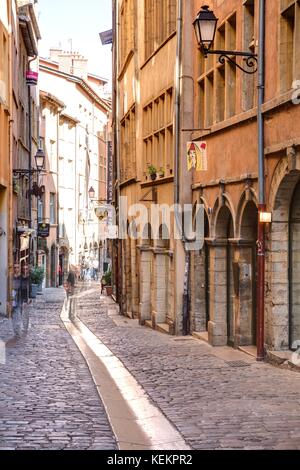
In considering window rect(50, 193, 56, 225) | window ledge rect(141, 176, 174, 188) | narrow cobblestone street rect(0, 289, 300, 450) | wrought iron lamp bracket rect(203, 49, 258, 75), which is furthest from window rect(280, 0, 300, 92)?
window rect(50, 193, 56, 225)

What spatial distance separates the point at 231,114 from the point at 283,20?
11.5ft

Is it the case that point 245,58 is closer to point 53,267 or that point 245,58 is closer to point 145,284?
point 145,284

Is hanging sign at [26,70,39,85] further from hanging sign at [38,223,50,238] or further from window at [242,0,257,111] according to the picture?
window at [242,0,257,111]

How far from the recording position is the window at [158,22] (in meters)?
22.0

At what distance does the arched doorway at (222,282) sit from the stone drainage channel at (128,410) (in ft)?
6.85

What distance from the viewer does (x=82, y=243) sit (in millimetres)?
67125

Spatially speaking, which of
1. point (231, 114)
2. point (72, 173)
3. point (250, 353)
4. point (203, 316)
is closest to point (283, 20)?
point (231, 114)

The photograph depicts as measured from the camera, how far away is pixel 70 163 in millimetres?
63031

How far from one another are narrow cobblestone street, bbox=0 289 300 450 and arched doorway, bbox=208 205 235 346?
0.40 m

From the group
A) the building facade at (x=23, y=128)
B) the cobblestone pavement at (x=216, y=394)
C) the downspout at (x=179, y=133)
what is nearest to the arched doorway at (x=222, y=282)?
the cobblestone pavement at (x=216, y=394)

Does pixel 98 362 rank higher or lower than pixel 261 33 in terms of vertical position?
lower

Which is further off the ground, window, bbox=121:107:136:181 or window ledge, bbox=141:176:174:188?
window, bbox=121:107:136:181

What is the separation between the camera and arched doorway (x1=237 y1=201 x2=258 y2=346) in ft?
50.1
